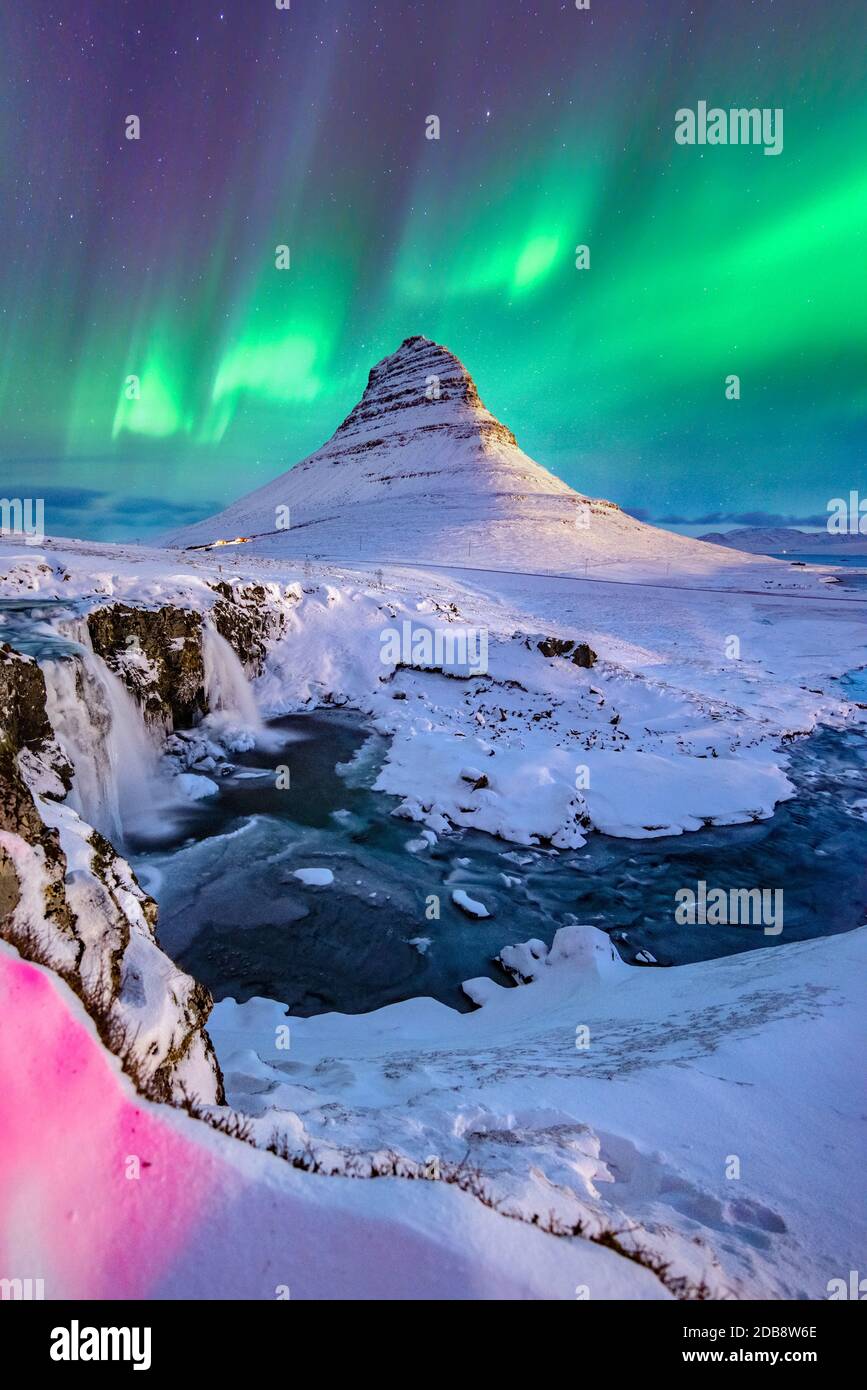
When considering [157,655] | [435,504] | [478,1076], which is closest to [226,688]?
[157,655]

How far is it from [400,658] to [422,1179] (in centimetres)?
1698

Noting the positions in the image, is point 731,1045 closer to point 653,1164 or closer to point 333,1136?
point 653,1164

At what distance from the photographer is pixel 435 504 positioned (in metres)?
88.0

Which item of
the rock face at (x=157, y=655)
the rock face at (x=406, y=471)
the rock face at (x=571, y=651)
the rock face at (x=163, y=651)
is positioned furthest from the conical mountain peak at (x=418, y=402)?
the rock face at (x=157, y=655)

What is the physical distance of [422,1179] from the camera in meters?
2.50

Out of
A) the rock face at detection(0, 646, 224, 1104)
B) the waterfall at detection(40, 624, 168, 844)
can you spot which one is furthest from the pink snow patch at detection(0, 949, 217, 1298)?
the waterfall at detection(40, 624, 168, 844)

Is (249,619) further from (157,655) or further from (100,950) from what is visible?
(100,950)

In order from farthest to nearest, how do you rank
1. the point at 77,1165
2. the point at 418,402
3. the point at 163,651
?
the point at 418,402 → the point at 163,651 → the point at 77,1165

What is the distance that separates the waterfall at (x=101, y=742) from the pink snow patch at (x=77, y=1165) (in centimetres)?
781

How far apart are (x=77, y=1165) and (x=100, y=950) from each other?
98 cm

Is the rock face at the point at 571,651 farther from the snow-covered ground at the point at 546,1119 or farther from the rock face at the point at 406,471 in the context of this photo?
the rock face at the point at 406,471

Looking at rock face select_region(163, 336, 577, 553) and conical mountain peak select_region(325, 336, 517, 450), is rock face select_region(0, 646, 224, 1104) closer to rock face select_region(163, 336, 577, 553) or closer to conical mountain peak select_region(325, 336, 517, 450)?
rock face select_region(163, 336, 577, 553)

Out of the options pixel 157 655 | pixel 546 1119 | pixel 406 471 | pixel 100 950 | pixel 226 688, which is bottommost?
pixel 546 1119

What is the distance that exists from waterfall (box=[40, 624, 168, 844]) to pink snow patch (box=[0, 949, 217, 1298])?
7.81 meters
